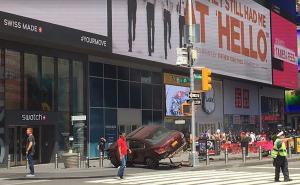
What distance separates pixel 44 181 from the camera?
19625 millimetres

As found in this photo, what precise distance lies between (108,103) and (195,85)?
40.6 ft

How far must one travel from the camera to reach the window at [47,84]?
106 feet

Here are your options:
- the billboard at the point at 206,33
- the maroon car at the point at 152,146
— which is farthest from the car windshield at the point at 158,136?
the billboard at the point at 206,33

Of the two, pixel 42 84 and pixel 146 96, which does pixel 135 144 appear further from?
pixel 146 96

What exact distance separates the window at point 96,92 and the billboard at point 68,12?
370 cm

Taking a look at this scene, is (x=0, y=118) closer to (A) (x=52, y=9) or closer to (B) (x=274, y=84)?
(A) (x=52, y=9)

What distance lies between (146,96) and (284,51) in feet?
101

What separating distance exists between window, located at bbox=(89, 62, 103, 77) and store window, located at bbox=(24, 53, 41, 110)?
17.5 ft

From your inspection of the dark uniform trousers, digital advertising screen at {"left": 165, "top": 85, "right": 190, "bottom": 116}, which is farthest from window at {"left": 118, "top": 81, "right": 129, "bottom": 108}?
the dark uniform trousers

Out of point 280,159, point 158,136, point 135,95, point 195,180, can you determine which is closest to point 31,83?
point 158,136

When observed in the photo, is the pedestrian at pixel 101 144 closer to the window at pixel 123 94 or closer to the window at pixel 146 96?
the window at pixel 123 94

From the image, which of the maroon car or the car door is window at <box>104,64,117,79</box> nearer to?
the maroon car

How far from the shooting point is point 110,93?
38375mm

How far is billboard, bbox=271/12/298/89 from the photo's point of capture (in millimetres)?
64750
